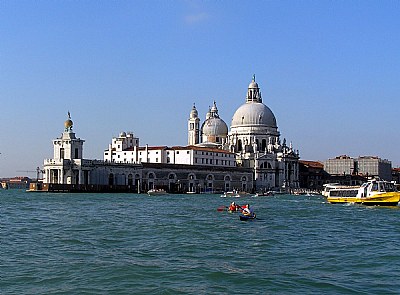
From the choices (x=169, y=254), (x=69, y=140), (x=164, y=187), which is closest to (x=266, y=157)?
(x=164, y=187)

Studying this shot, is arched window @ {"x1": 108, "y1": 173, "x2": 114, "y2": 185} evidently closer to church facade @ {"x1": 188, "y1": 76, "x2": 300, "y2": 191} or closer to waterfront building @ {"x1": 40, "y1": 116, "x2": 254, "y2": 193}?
waterfront building @ {"x1": 40, "y1": 116, "x2": 254, "y2": 193}

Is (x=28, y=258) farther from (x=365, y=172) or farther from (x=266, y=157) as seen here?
(x=365, y=172)

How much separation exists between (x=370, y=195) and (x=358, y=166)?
95.4 meters

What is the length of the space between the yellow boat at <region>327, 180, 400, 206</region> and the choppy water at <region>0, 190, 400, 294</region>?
646 inches

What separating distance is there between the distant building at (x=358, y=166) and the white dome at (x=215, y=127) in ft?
89.7

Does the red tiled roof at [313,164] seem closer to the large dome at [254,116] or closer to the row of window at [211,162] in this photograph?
the large dome at [254,116]

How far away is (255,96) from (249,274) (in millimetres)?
110830

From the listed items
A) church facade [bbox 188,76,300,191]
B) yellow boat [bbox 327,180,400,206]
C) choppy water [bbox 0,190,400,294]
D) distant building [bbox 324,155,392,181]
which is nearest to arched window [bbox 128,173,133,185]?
church facade [bbox 188,76,300,191]

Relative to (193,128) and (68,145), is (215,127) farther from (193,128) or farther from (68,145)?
(68,145)

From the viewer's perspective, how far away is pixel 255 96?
129 m

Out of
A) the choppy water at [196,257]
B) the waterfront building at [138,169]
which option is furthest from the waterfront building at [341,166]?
the choppy water at [196,257]

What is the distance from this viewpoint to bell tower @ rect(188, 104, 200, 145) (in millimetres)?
131500

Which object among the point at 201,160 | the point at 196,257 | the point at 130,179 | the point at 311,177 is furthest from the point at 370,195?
the point at 311,177

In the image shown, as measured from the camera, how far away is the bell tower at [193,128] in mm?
131500
